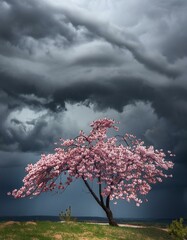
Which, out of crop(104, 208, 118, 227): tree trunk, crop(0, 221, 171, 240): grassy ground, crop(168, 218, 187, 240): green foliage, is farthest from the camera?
crop(104, 208, 118, 227): tree trunk

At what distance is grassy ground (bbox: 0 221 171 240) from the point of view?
32.1 m

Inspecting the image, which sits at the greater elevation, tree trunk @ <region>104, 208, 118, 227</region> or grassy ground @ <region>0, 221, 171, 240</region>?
tree trunk @ <region>104, 208, 118, 227</region>

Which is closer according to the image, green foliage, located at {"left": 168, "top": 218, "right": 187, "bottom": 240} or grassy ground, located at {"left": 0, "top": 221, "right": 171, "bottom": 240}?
grassy ground, located at {"left": 0, "top": 221, "right": 171, "bottom": 240}

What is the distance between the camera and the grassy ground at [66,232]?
32.1 meters

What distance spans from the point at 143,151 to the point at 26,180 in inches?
489

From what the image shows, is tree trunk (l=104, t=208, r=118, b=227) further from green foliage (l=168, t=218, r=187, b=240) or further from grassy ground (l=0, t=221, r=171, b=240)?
green foliage (l=168, t=218, r=187, b=240)

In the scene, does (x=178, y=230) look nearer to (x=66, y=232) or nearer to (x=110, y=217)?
(x=66, y=232)

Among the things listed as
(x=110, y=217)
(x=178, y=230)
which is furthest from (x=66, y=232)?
(x=178, y=230)

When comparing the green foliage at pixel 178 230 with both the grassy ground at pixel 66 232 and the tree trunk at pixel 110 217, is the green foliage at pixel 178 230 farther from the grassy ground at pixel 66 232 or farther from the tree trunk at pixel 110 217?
the tree trunk at pixel 110 217

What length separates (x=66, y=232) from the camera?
34281 mm

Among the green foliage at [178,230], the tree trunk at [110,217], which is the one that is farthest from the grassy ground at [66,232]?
the green foliage at [178,230]

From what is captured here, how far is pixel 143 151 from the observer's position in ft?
140

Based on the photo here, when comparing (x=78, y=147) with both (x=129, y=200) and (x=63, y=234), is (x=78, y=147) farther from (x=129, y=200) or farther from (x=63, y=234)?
(x=63, y=234)

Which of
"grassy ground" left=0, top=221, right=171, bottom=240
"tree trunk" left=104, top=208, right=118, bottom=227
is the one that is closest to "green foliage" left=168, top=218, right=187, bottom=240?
"grassy ground" left=0, top=221, right=171, bottom=240
